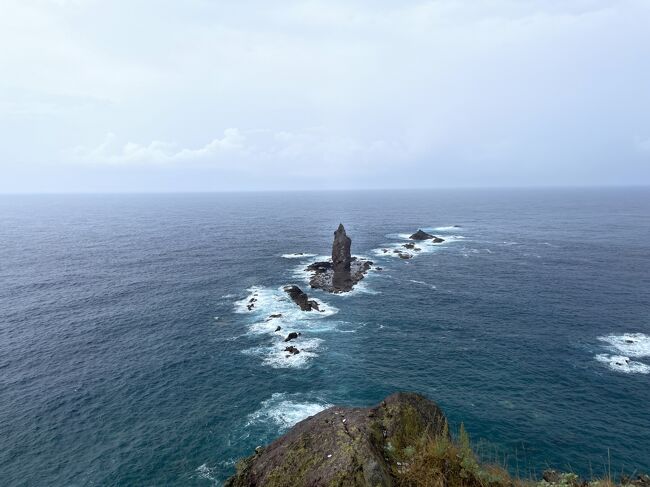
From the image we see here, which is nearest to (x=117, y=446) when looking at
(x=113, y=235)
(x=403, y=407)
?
(x=403, y=407)

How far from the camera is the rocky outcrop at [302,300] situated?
78.2 metres

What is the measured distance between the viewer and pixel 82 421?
44.7m

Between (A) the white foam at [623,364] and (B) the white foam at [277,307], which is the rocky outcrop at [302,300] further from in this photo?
(A) the white foam at [623,364]

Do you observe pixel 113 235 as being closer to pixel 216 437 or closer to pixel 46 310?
pixel 46 310

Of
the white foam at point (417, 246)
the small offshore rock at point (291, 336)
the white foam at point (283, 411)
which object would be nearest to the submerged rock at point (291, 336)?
the small offshore rock at point (291, 336)

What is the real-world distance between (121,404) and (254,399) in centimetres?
1737

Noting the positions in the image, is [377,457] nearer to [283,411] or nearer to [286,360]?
[283,411]

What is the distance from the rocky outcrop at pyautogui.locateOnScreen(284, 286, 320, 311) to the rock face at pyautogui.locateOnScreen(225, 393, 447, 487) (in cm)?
5746

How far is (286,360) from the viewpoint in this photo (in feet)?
190

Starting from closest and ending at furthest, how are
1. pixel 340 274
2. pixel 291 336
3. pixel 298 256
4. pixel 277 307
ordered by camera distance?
pixel 291 336 < pixel 277 307 < pixel 340 274 < pixel 298 256

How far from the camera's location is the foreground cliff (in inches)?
535

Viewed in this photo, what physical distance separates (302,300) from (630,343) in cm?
5865

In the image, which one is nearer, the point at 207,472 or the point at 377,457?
the point at 377,457

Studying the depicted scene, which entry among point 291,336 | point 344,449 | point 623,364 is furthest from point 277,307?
point 344,449
